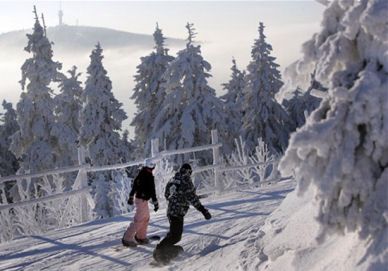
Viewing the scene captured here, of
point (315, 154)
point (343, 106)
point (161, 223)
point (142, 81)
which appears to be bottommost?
point (161, 223)

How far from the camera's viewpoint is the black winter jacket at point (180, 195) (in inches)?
303

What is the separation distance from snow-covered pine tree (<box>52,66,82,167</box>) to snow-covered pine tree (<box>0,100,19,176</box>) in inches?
223

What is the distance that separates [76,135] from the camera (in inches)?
1243

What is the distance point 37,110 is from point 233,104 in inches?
447

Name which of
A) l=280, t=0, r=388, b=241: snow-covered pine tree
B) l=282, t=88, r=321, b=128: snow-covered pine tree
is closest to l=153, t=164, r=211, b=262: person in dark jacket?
l=280, t=0, r=388, b=241: snow-covered pine tree

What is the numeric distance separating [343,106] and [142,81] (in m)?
28.5

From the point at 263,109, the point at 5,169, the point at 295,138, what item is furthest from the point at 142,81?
the point at 295,138

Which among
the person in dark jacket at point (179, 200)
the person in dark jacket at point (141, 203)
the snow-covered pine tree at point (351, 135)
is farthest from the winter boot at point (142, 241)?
the snow-covered pine tree at point (351, 135)

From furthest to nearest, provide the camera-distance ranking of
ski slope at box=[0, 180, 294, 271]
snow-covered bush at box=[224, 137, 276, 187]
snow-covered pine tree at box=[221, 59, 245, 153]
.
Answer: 1. snow-covered pine tree at box=[221, 59, 245, 153]
2. snow-covered bush at box=[224, 137, 276, 187]
3. ski slope at box=[0, 180, 294, 271]

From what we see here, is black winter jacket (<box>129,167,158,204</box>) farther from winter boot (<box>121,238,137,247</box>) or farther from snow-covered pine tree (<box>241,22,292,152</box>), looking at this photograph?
snow-covered pine tree (<box>241,22,292,152</box>)

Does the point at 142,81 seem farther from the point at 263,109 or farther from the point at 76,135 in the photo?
the point at 263,109

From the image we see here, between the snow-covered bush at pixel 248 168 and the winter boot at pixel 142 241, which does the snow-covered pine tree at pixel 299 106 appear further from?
the winter boot at pixel 142 241

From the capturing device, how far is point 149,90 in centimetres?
3177

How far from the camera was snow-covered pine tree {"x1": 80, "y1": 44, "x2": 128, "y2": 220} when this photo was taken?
3064cm
